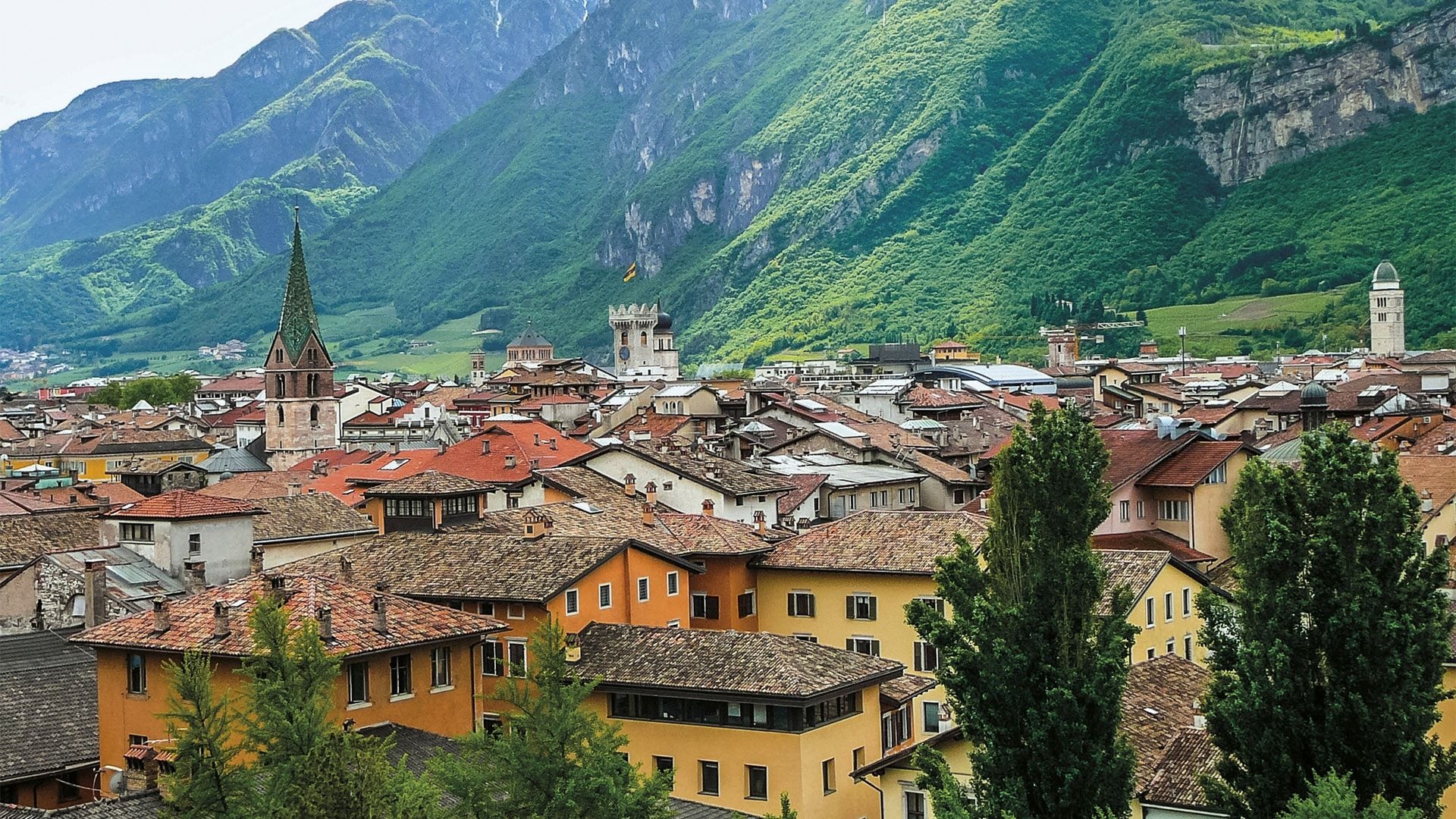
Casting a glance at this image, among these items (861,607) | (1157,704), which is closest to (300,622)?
(1157,704)

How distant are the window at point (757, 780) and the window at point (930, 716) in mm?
8628

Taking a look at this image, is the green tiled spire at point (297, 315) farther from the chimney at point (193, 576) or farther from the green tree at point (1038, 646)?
the green tree at point (1038, 646)

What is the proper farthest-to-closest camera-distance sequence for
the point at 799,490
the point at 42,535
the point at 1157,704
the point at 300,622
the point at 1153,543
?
the point at 799,490, the point at 1153,543, the point at 42,535, the point at 1157,704, the point at 300,622

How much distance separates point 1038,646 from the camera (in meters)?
27.9

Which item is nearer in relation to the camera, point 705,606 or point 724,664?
point 724,664

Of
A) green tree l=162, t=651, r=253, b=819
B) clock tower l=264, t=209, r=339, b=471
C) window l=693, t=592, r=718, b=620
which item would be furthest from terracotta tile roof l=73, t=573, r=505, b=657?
clock tower l=264, t=209, r=339, b=471

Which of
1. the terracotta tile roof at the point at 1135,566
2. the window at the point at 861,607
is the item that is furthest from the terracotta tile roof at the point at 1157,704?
the window at the point at 861,607

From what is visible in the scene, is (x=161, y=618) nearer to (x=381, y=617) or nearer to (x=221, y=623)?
(x=221, y=623)

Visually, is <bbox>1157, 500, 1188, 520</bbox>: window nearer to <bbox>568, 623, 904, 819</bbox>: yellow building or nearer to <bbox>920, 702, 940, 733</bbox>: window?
<bbox>920, 702, 940, 733</bbox>: window

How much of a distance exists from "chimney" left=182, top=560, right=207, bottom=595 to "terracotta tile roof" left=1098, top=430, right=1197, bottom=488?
29.3m

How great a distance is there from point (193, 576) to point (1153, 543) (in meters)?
31.1

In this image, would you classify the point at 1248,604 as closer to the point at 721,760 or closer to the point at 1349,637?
the point at 1349,637

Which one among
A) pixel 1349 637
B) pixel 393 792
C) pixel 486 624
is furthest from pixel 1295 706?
pixel 486 624

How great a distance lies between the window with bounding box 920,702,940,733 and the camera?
44094mm
